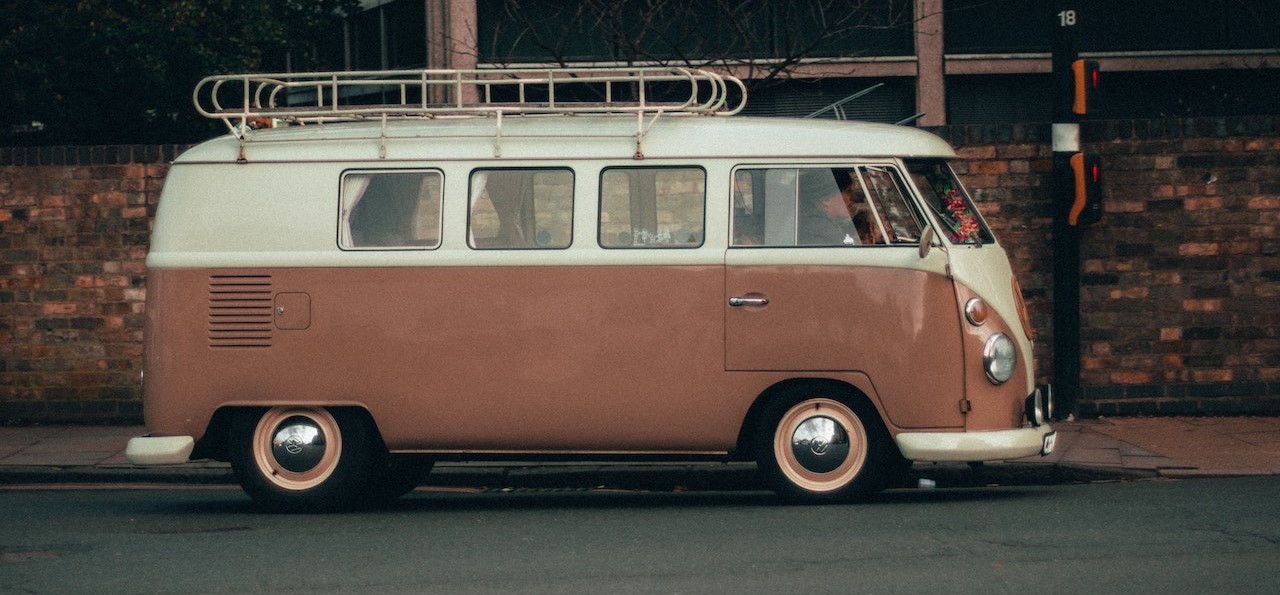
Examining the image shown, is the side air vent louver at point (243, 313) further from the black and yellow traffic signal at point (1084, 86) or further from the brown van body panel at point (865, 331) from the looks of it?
the black and yellow traffic signal at point (1084, 86)

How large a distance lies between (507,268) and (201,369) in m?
1.82

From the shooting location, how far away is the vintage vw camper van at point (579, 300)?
862cm

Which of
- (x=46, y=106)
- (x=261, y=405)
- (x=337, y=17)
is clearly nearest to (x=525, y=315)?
(x=261, y=405)

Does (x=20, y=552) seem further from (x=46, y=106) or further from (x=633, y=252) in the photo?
(x=46, y=106)

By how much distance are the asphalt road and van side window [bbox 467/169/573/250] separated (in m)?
1.52

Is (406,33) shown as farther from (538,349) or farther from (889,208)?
(889,208)

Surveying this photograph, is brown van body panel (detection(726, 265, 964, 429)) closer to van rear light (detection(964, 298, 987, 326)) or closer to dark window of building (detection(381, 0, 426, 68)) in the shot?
van rear light (detection(964, 298, 987, 326))

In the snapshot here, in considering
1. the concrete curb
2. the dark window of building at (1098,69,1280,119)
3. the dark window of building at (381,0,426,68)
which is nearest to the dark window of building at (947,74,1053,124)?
the dark window of building at (1098,69,1280,119)

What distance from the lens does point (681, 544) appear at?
7.58m

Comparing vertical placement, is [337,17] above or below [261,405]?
above

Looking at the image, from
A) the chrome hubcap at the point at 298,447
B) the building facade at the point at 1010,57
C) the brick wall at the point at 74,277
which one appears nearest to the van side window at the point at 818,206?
the chrome hubcap at the point at 298,447

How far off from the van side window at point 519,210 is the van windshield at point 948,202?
195 centimetres

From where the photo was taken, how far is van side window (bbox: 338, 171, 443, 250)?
8906 millimetres

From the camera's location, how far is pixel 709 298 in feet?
28.5
